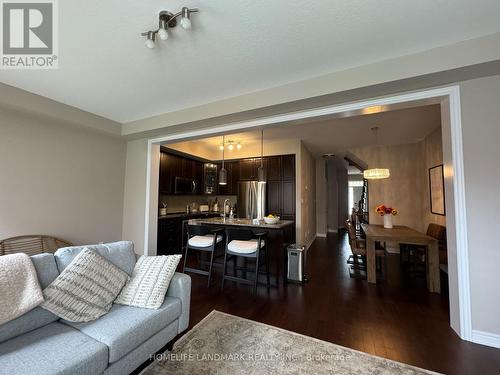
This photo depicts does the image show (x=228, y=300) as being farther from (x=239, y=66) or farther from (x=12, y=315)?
(x=239, y=66)

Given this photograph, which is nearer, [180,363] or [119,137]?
[180,363]

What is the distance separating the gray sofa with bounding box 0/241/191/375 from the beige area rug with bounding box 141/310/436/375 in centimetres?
20

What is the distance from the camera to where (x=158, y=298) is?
1787 millimetres

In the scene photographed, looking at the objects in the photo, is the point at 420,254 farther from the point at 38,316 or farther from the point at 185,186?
the point at 38,316

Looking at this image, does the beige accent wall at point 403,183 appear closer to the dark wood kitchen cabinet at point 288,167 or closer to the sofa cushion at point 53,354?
the dark wood kitchen cabinet at point 288,167

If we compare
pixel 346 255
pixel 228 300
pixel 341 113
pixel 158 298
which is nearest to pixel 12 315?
pixel 158 298

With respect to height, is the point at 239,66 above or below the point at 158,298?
above

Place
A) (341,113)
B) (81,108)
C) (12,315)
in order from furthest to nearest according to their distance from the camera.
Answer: (81,108)
(341,113)
(12,315)

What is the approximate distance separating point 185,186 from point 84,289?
4.05 m

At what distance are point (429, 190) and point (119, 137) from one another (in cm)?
636

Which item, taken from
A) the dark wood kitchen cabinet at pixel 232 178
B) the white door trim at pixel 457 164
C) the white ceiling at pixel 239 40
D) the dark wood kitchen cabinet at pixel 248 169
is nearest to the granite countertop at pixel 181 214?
the dark wood kitchen cabinet at pixel 232 178

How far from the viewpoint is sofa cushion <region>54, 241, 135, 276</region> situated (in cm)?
181

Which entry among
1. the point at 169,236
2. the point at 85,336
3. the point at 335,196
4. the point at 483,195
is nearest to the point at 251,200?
the point at 169,236

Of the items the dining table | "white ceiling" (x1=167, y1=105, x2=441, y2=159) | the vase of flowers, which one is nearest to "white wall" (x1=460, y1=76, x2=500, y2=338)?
the dining table
